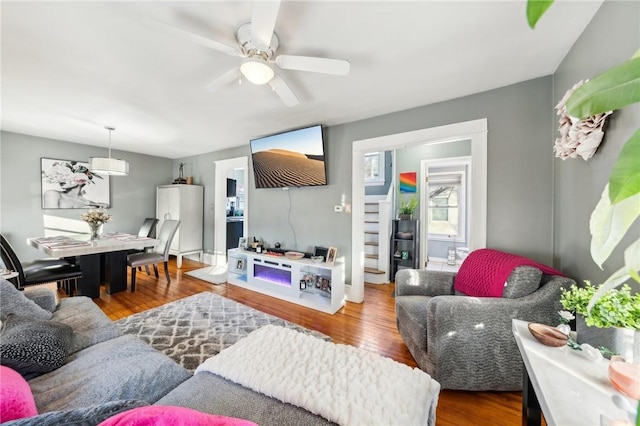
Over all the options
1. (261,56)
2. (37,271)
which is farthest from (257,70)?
(37,271)

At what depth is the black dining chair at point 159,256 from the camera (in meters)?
3.32

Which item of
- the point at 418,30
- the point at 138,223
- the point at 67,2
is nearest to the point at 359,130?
the point at 418,30

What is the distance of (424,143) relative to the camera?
260cm

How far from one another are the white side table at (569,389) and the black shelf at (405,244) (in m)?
2.91

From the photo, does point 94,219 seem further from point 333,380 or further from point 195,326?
point 333,380

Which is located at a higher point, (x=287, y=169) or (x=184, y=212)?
(x=287, y=169)

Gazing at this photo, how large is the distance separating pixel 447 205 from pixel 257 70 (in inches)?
198

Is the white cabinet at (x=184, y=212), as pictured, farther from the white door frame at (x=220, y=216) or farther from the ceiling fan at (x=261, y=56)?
the ceiling fan at (x=261, y=56)

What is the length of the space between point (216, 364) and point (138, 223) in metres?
5.24

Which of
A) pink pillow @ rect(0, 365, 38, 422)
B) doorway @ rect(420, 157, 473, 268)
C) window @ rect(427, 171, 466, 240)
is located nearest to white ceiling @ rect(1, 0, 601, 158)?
pink pillow @ rect(0, 365, 38, 422)

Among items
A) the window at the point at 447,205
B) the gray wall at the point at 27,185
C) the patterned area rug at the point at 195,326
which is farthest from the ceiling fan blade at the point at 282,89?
the gray wall at the point at 27,185

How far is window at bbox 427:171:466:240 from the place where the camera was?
5.05m

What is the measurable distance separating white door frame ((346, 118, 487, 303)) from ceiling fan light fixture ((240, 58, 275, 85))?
1.60m

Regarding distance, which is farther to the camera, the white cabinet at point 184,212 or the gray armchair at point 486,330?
the white cabinet at point 184,212
